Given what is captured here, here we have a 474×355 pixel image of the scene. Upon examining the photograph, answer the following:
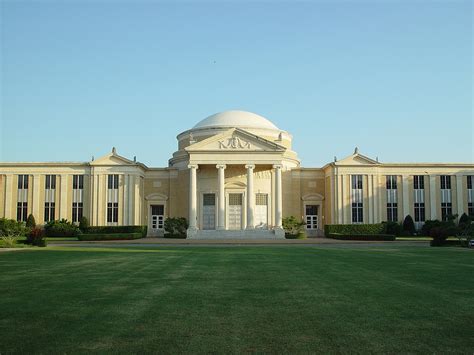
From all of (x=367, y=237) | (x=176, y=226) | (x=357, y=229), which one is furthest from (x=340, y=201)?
(x=176, y=226)

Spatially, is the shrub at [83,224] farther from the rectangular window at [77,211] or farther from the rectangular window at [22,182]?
the rectangular window at [22,182]

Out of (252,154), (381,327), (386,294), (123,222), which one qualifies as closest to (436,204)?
(252,154)

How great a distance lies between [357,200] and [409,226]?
7.24 metres

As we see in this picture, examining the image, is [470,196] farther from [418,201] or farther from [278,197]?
[278,197]

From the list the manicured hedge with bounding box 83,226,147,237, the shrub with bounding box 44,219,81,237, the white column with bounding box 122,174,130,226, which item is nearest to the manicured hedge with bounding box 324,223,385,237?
the manicured hedge with bounding box 83,226,147,237

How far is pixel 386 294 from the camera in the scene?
516 inches

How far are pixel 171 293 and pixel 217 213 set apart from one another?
4652cm

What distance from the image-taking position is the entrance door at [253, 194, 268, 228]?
204ft

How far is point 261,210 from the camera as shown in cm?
6250

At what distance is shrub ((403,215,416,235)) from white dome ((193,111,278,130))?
21.9 metres

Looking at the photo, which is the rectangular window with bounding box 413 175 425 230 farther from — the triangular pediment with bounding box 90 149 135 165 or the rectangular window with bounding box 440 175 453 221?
the triangular pediment with bounding box 90 149 135 165

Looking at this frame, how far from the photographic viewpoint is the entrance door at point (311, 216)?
66.4m

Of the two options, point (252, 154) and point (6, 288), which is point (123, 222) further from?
point (6, 288)

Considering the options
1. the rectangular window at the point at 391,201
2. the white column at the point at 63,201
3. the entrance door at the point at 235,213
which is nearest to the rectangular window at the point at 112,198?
the white column at the point at 63,201
